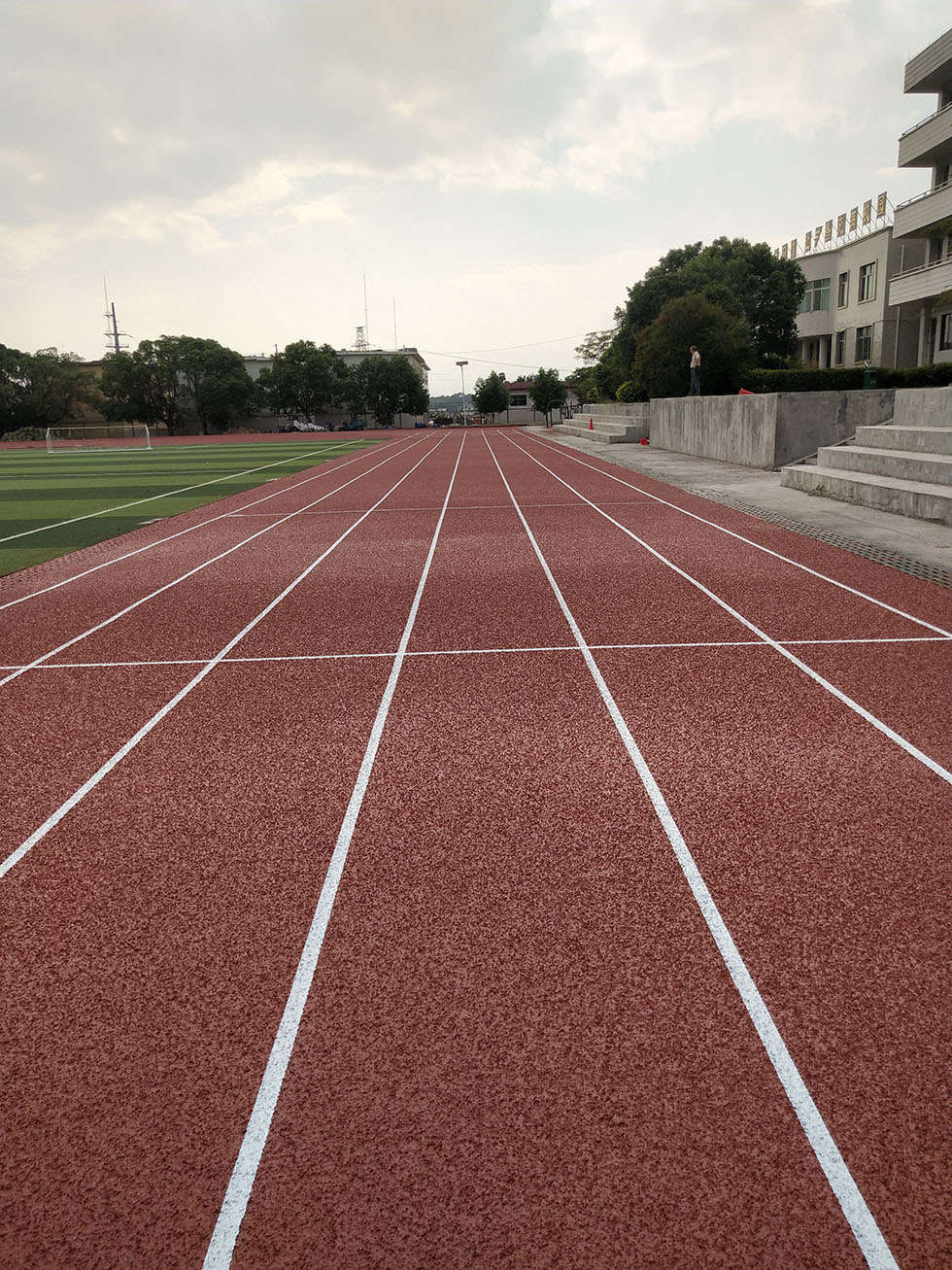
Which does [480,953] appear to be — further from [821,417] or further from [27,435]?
[27,435]

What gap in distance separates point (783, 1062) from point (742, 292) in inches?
1953

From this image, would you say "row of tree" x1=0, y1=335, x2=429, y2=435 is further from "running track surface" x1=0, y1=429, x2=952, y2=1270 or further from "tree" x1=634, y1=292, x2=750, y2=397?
"running track surface" x1=0, y1=429, x2=952, y2=1270

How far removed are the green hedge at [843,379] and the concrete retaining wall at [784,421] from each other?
160 cm

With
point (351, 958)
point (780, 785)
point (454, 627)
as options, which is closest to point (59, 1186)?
point (351, 958)

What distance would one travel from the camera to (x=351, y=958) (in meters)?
3.00

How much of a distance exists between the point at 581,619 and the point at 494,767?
322 cm

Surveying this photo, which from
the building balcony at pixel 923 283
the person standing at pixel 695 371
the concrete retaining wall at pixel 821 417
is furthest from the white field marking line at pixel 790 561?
the building balcony at pixel 923 283

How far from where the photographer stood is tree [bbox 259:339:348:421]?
77438 millimetres

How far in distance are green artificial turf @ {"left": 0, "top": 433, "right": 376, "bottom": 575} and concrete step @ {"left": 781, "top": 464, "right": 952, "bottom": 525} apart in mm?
11452

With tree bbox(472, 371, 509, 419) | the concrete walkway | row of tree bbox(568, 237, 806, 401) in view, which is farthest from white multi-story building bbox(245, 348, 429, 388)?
the concrete walkway

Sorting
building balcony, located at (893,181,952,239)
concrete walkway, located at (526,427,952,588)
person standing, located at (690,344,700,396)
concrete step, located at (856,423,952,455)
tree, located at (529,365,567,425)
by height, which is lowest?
concrete walkway, located at (526,427,952,588)

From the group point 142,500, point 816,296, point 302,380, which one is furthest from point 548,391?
point 142,500

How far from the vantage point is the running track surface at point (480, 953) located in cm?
208

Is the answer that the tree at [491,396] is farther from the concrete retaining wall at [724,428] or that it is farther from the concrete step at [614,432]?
the concrete retaining wall at [724,428]
